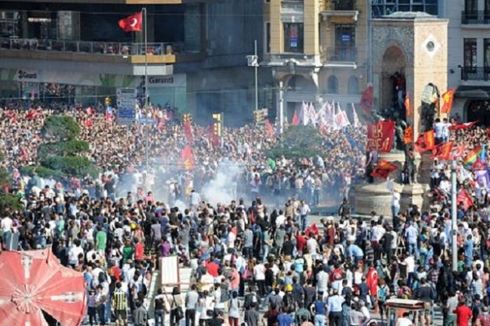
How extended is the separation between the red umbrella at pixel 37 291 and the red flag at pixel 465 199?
14696 millimetres

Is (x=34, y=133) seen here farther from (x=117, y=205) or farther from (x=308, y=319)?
(x=308, y=319)

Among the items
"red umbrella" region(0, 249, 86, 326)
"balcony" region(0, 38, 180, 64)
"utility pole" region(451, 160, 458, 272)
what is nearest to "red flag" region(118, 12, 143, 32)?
"balcony" region(0, 38, 180, 64)

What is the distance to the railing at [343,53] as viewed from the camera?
9856 centimetres

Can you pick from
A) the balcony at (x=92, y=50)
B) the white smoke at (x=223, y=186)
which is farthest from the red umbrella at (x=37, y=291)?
the balcony at (x=92, y=50)

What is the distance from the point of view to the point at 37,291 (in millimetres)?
47781

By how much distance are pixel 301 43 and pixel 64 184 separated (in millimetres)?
28971

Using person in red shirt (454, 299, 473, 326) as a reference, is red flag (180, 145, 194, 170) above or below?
above

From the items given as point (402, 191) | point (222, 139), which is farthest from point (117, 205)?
point (222, 139)

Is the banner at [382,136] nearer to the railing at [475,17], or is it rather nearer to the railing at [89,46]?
the railing at [475,17]

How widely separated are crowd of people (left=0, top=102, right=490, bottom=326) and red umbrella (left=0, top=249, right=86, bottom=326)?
116 inches

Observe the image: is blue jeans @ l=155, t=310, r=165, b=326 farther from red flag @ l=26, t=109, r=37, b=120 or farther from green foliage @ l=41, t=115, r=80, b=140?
red flag @ l=26, t=109, r=37, b=120

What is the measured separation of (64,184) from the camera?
2822 inches

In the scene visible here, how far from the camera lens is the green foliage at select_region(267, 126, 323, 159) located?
7562 centimetres

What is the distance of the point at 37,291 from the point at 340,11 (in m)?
51.9
